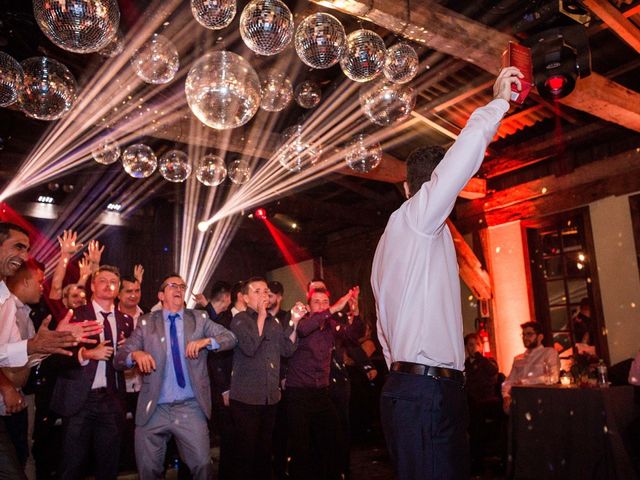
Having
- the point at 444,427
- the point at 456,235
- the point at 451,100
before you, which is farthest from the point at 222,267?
the point at 444,427

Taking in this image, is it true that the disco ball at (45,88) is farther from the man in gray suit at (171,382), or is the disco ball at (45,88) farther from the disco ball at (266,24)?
the man in gray suit at (171,382)

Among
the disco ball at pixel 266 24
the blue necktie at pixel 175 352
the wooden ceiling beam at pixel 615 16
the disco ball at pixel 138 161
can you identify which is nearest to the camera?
the disco ball at pixel 266 24

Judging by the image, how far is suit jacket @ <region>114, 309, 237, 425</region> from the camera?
156 inches

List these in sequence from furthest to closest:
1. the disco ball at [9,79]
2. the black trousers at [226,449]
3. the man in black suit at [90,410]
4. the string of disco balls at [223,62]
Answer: the black trousers at [226,449] → the man in black suit at [90,410] → the disco ball at [9,79] → the string of disco balls at [223,62]

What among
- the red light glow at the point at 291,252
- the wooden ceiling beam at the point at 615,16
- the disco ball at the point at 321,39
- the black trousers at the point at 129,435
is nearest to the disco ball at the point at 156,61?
the disco ball at the point at 321,39

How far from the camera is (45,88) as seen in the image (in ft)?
12.5

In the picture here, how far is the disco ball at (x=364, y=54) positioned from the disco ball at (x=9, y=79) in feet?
7.77

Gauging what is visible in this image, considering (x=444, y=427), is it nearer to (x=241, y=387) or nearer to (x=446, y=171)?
(x=446, y=171)

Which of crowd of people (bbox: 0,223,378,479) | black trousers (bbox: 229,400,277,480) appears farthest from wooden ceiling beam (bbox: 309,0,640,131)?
black trousers (bbox: 229,400,277,480)

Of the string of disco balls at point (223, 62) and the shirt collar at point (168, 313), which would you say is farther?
the shirt collar at point (168, 313)

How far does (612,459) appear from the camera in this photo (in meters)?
4.28

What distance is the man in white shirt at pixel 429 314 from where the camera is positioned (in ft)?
5.89

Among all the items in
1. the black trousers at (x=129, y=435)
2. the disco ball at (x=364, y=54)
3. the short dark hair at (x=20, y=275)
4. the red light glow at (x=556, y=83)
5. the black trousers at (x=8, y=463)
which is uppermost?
the disco ball at (x=364, y=54)

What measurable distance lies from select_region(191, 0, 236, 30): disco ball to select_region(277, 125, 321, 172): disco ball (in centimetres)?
260
